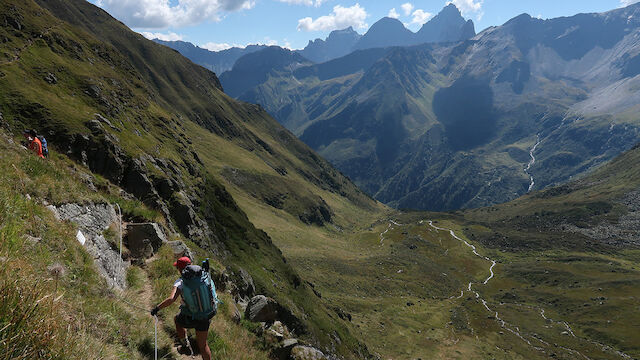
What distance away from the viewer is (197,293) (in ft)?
35.7

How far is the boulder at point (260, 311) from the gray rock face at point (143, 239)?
20.6 feet

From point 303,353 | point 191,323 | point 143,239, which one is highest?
point 143,239

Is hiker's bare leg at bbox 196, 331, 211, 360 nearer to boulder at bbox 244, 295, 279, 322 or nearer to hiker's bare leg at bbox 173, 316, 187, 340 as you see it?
hiker's bare leg at bbox 173, 316, 187, 340

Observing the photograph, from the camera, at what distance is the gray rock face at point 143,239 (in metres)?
17.3

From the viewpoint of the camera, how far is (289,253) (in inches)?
5241

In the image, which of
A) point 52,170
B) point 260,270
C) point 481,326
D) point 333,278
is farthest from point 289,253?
point 52,170

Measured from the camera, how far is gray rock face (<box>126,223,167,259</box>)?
1730 centimetres

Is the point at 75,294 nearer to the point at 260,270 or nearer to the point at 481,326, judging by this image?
the point at 260,270

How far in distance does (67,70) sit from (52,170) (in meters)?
76.7

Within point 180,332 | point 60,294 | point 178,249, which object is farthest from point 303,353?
point 60,294

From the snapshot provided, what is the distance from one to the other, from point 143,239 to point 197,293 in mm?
8615

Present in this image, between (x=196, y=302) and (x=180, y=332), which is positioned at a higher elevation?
(x=196, y=302)

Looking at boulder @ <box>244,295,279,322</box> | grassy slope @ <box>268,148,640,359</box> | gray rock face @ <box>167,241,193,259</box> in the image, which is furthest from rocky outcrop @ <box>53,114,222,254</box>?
grassy slope @ <box>268,148,640,359</box>

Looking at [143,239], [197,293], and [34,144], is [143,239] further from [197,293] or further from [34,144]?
[34,144]
